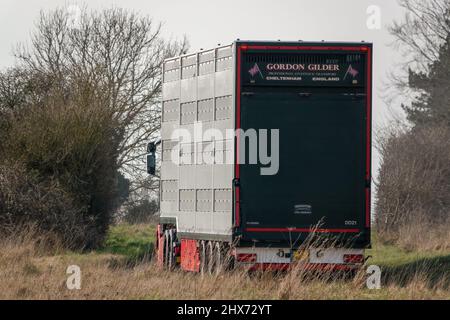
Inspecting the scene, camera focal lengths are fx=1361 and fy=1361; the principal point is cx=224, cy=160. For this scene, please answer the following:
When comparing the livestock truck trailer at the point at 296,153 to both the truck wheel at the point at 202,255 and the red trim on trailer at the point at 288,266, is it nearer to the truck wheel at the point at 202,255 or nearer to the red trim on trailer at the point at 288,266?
the red trim on trailer at the point at 288,266

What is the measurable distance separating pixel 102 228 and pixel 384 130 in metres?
15.4

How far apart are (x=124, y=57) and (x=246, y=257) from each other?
3079 centimetres

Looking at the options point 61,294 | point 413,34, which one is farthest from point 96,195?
point 413,34

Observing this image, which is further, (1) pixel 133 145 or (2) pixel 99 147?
(1) pixel 133 145

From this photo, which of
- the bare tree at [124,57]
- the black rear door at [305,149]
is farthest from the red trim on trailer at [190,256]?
the bare tree at [124,57]

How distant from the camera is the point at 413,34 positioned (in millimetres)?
57719

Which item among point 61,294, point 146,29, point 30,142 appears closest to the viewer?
point 61,294

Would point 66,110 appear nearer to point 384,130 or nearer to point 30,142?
point 30,142

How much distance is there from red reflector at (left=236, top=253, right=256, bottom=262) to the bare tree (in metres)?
26.2

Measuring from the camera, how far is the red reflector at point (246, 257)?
24047mm

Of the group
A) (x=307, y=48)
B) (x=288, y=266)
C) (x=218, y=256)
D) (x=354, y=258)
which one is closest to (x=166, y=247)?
(x=218, y=256)

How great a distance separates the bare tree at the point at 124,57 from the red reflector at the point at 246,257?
26206 millimetres

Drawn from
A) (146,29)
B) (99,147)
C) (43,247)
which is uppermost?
(146,29)

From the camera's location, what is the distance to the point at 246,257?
24.1 meters
